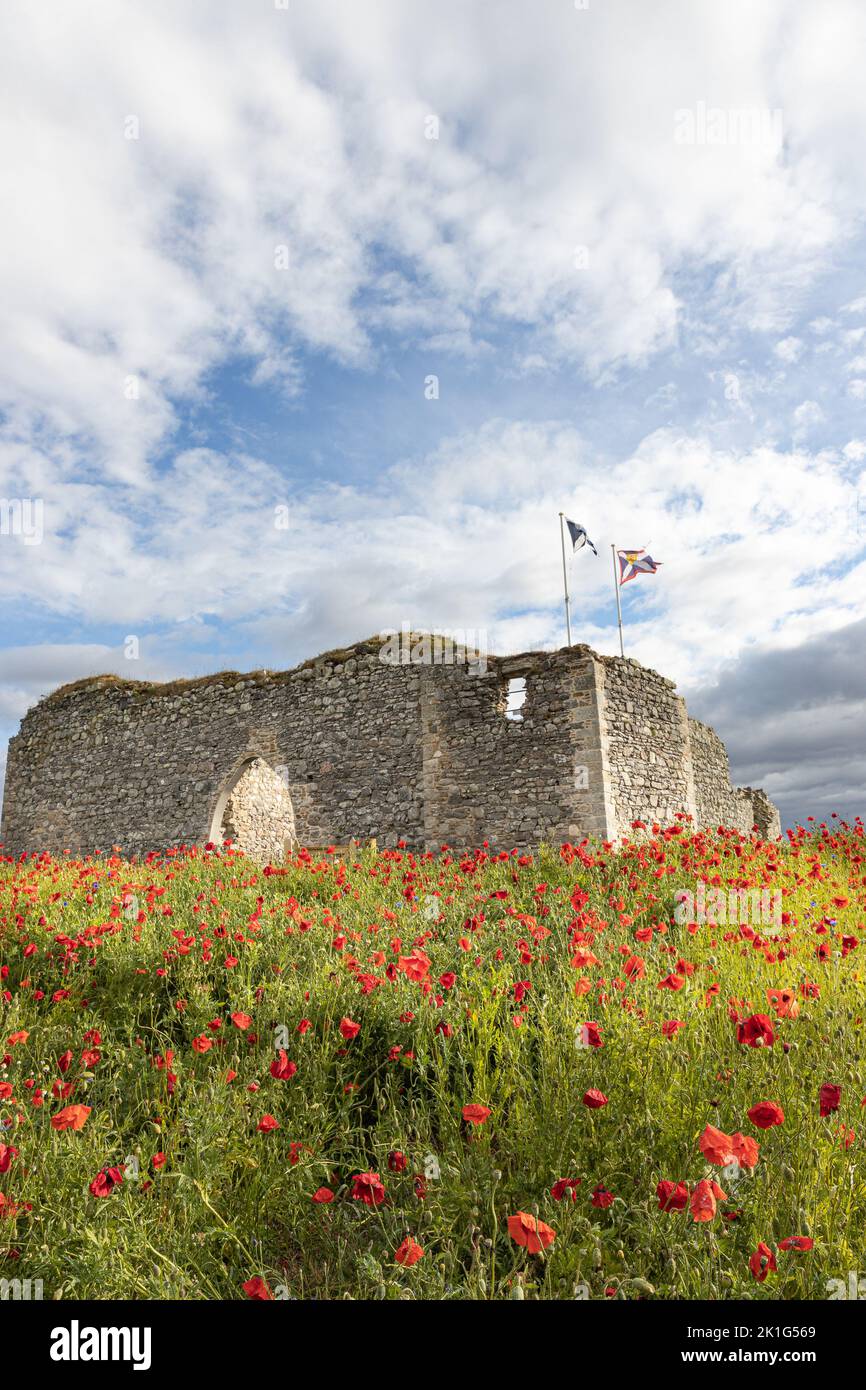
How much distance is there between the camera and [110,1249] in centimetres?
276

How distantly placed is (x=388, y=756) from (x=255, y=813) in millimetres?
5313

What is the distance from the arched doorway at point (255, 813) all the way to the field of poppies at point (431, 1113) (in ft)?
34.6

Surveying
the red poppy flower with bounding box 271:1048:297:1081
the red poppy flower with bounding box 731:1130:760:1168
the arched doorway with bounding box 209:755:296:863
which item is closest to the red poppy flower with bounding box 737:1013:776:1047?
the red poppy flower with bounding box 731:1130:760:1168

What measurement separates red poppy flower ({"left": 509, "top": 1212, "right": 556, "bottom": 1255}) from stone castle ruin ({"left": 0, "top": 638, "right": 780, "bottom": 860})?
10680 millimetres

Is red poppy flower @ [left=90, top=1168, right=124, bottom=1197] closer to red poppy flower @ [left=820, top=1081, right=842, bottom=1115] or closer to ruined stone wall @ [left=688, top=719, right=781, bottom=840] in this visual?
red poppy flower @ [left=820, top=1081, right=842, bottom=1115]

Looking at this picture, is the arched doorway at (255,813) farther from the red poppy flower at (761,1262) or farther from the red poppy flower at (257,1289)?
the red poppy flower at (761,1262)

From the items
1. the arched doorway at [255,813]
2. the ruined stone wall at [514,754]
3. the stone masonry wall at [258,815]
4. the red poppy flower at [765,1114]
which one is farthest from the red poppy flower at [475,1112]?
the stone masonry wall at [258,815]

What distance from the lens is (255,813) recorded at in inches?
718

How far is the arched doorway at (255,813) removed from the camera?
1636cm

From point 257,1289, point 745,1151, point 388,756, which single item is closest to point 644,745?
point 388,756

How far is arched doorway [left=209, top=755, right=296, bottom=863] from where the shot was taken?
1636cm

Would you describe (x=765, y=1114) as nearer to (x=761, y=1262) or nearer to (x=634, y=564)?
(x=761, y=1262)
